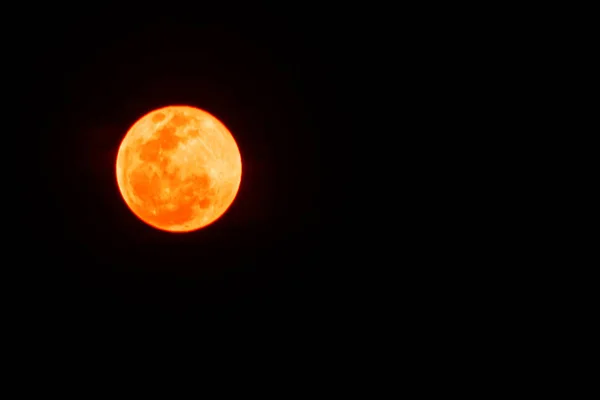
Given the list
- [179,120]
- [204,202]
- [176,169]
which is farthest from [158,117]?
[204,202]

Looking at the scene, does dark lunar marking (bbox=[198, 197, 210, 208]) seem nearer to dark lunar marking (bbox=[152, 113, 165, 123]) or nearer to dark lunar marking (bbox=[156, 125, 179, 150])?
dark lunar marking (bbox=[156, 125, 179, 150])

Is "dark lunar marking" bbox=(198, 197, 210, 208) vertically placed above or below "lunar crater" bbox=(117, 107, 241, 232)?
below

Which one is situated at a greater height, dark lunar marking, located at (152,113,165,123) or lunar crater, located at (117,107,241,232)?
dark lunar marking, located at (152,113,165,123)

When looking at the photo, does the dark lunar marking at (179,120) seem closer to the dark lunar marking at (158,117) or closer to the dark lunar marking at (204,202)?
the dark lunar marking at (158,117)

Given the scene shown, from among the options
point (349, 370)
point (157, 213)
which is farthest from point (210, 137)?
point (349, 370)

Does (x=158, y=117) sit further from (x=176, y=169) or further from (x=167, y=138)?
(x=176, y=169)

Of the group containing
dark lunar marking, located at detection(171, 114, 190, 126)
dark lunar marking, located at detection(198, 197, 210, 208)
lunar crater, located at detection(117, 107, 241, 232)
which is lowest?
dark lunar marking, located at detection(198, 197, 210, 208)

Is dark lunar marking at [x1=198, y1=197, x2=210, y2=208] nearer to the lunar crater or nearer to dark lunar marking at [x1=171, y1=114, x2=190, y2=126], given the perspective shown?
the lunar crater

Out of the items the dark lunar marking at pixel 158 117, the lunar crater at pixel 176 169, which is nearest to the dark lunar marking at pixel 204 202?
the lunar crater at pixel 176 169

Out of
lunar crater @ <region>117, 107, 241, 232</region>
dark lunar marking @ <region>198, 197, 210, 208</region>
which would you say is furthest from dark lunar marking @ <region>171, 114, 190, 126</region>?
dark lunar marking @ <region>198, 197, 210, 208</region>

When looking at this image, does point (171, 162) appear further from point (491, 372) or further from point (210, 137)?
point (491, 372)

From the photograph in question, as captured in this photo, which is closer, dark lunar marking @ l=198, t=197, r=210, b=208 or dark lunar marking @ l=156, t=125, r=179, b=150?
dark lunar marking @ l=156, t=125, r=179, b=150

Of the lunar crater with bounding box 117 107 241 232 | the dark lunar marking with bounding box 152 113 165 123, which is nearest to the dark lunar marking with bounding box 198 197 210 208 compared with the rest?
the lunar crater with bounding box 117 107 241 232

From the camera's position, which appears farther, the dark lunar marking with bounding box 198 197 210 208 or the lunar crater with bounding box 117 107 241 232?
the dark lunar marking with bounding box 198 197 210 208
